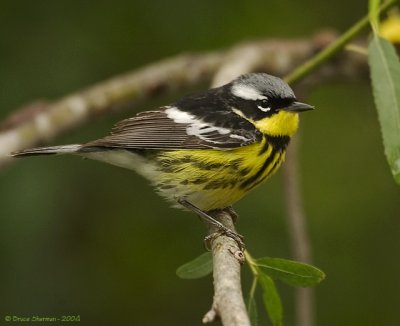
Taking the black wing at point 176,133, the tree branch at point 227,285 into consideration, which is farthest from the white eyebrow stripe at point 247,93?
the tree branch at point 227,285

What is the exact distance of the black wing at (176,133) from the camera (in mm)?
3834

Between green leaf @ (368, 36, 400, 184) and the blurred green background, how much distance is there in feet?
6.27

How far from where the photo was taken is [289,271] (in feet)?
9.95

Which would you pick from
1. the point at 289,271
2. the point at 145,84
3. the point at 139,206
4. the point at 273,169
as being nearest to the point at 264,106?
the point at 273,169

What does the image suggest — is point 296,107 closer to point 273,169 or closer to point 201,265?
point 273,169

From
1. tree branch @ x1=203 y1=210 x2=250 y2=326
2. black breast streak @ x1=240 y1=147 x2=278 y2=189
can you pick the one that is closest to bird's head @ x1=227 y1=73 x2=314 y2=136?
black breast streak @ x1=240 y1=147 x2=278 y2=189

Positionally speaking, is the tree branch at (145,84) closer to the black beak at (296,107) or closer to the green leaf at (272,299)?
the black beak at (296,107)

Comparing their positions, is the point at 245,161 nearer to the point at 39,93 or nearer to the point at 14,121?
the point at 14,121

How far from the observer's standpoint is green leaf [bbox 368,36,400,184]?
3.17 metres

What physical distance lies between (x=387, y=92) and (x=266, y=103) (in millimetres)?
702

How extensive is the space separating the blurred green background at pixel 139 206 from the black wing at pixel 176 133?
1.08 meters

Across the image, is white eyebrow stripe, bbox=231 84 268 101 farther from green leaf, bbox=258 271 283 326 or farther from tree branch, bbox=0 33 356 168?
green leaf, bbox=258 271 283 326

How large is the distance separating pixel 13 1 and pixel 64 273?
169 centimetres

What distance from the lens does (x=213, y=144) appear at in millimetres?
3852
